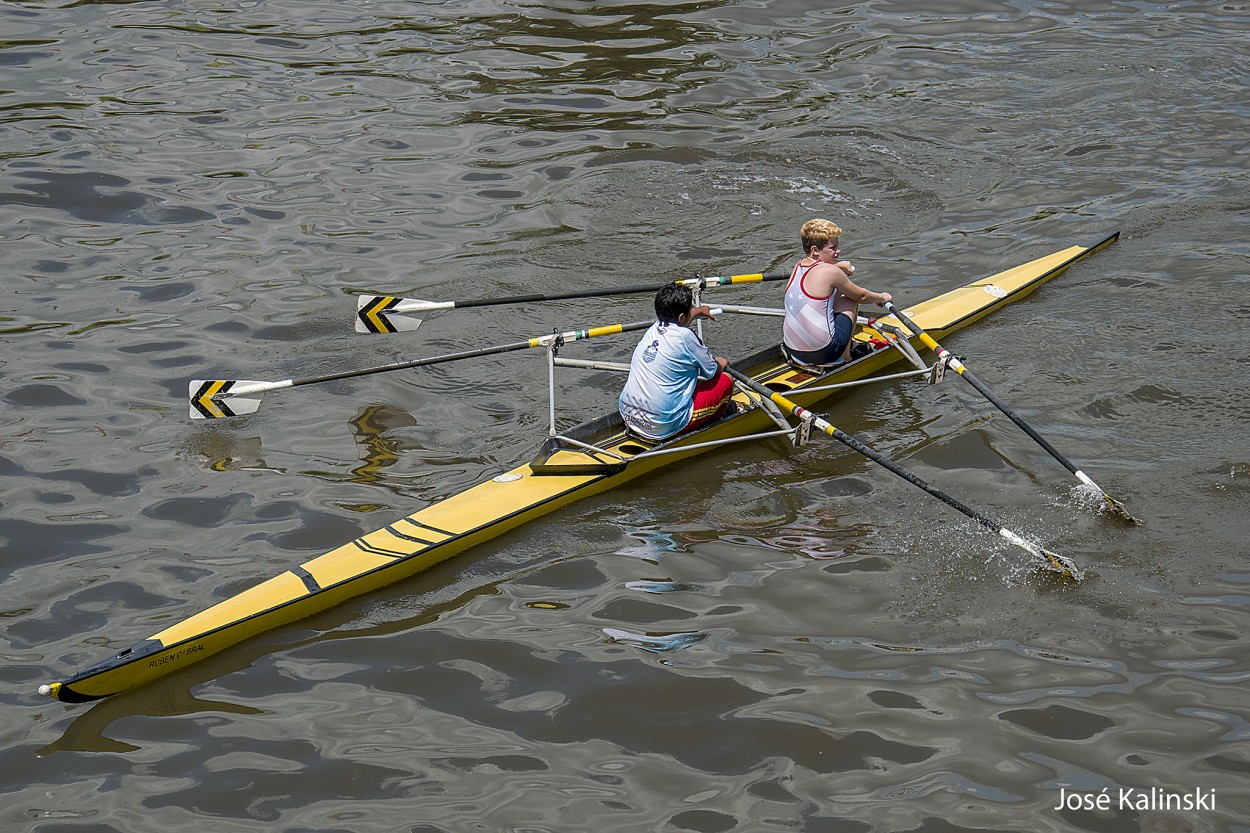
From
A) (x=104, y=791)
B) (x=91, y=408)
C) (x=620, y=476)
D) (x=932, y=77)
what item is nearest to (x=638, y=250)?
(x=620, y=476)

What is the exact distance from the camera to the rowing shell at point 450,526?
23.3ft

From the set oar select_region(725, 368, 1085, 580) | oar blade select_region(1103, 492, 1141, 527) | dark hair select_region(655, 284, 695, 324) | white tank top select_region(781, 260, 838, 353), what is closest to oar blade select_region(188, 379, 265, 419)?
dark hair select_region(655, 284, 695, 324)

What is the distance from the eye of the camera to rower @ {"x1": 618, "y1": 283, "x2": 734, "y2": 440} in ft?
30.0

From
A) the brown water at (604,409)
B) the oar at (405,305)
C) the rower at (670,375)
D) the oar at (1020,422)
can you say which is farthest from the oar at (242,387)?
the oar at (1020,422)

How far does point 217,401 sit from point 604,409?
3.39m

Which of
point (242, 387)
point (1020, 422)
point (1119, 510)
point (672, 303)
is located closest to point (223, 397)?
point (242, 387)

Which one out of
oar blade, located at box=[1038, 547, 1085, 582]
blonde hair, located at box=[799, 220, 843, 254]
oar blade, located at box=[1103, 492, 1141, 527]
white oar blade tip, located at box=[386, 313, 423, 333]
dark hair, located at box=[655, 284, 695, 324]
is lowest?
oar blade, located at box=[1038, 547, 1085, 582]

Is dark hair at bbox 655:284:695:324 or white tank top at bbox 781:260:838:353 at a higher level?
dark hair at bbox 655:284:695:324

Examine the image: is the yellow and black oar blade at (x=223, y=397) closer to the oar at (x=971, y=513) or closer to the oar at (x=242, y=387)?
the oar at (x=242, y=387)

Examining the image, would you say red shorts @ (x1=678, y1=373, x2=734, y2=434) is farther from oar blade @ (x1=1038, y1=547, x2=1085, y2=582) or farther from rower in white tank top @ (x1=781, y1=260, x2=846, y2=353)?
oar blade @ (x1=1038, y1=547, x2=1085, y2=582)

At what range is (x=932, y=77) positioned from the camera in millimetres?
17922

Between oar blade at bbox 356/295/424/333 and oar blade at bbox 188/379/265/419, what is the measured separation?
1.26m

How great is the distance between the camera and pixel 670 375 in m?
9.23

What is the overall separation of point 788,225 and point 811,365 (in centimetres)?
387
